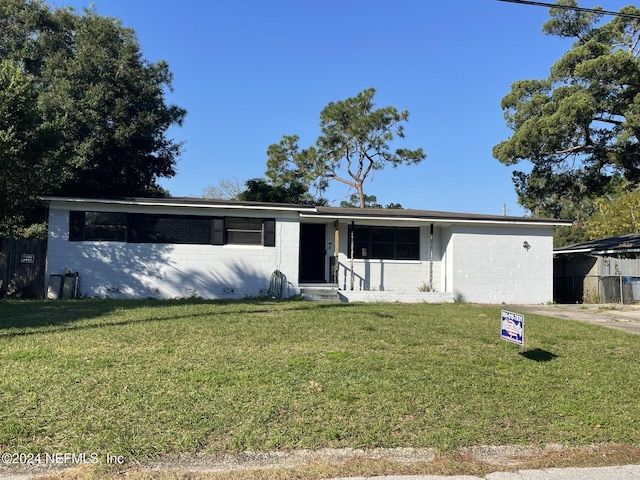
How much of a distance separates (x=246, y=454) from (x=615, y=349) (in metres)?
6.73

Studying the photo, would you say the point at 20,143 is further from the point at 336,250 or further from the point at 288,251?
the point at 336,250

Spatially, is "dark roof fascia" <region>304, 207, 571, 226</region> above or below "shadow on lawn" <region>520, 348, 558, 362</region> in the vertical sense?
above

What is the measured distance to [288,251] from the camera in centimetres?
1573

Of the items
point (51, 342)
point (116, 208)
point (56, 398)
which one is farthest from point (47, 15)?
point (56, 398)

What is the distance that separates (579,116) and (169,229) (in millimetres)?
17695

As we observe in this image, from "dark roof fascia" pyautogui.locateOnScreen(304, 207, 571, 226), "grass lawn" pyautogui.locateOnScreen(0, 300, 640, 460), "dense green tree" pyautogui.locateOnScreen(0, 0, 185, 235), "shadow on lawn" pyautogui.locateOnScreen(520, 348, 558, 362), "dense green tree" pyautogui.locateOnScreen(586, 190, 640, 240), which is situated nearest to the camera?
"grass lawn" pyautogui.locateOnScreen(0, 300, 640, 460)

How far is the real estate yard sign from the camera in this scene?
6.86 metres

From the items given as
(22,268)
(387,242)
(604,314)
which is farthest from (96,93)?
(604,314)

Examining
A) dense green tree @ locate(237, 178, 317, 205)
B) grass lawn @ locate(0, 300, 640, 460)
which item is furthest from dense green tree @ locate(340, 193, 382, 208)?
grass lawn @ locate(0, 300, 640, 460)

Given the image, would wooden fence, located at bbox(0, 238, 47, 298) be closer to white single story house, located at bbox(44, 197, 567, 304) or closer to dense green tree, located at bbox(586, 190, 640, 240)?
white single story house, located at bbox(44, 197, 567, 304)

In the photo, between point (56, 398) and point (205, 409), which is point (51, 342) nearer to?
point (56, 398)

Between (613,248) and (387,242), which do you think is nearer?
(387,242)

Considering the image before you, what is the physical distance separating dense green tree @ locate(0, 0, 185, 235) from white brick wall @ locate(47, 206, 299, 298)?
4574 millimetres

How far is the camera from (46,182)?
13211 mm
